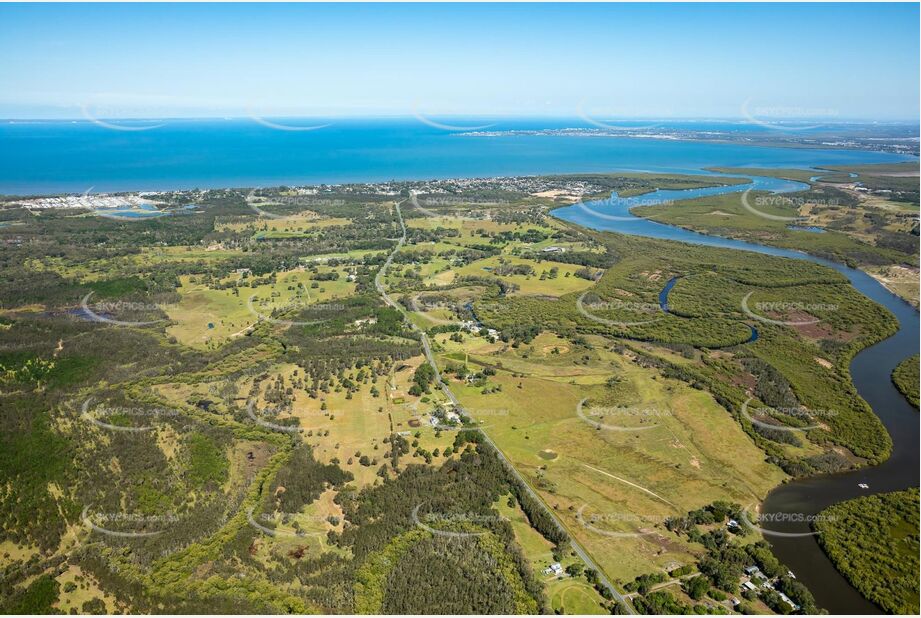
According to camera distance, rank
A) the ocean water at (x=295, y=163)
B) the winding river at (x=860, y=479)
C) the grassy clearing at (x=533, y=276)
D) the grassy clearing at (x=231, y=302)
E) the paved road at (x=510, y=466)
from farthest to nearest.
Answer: the ocean water at (x=295, y=163) → the grassy clearing at (x=533, y=276) → the grassy clearing at (x=231, y=302) → the winding river at (x=860, y=479) → the paved road at (x=510, y=466)

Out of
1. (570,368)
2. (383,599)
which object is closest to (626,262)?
(570,368)

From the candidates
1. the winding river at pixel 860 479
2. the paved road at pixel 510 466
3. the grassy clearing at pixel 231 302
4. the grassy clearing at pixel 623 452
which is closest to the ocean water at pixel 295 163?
the grassy clearing at pixel 231 302

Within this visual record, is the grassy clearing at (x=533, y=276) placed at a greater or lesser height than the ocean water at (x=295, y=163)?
lesser

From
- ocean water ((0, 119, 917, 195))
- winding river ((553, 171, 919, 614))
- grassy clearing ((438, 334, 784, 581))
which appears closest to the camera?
winding river ((553, 171, 919, 614))

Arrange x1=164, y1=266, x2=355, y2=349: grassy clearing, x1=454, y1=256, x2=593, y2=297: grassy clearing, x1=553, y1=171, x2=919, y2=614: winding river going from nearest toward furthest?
x1=553, y1=171, x2=919, y2=614: winding river < x1=164, y1=266, x2=355, y2=349: grassy clearing < x1=454, y1=256, x2=593, y2=297: grassy clearing

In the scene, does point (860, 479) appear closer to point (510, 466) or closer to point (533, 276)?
point (510, 466)

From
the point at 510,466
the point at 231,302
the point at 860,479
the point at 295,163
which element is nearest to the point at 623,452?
the point at 510,466

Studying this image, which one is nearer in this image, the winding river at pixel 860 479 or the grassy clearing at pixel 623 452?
the winding river at pixel 860 479

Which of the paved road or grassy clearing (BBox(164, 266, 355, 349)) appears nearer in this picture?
the paved road

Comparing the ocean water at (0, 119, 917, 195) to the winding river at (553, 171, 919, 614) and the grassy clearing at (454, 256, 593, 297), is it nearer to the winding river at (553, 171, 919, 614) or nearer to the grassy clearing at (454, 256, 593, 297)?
the grassy clearing at (454, 256, 593, 297)

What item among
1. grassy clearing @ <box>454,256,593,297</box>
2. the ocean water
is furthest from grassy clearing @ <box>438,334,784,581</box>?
the ocean water

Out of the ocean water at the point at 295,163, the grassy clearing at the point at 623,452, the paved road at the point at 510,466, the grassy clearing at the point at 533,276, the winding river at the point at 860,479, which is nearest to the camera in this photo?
the paved road at the point at 510,466

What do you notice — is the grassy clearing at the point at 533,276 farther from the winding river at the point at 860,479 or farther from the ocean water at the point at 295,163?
the ocean water at the point at 295,163
